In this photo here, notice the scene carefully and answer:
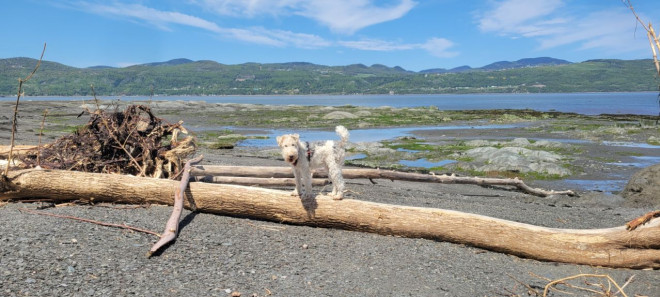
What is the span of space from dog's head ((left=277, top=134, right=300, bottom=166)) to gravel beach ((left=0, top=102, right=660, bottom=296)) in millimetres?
1683

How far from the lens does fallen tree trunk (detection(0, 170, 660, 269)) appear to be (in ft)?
23.8

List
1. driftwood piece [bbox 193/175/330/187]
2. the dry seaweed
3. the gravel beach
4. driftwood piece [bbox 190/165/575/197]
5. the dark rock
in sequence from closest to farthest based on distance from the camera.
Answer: the gravel beach → driftwood piece [bbox 193/175/330/187] → the dry seaweed → driftwood piece [bbox 190/165/575/197] → the dark rock

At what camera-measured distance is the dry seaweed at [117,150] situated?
10242mm

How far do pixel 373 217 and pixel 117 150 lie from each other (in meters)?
6.75

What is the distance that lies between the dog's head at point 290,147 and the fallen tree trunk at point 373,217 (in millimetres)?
1724

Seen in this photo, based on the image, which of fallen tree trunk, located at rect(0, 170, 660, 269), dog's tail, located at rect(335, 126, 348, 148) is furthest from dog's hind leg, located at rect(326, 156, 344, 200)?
Result: dog's tail, located at rect(335, 126, 348, 148)

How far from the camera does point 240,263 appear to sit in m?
6.74

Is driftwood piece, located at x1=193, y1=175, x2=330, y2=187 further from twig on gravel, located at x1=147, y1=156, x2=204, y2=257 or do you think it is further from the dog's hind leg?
the dog's hind leg

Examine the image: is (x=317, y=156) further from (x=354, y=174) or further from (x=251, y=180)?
(x=354, y=174)

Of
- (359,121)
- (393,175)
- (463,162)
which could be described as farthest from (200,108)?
(393,175)

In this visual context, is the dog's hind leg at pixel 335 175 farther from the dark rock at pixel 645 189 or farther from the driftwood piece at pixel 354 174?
the dark rock at pixel 645 189

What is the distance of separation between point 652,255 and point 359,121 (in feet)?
144

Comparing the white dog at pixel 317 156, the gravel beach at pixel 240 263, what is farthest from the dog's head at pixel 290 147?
the gravel beach at pixel 240 263

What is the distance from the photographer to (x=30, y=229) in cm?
720
